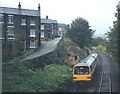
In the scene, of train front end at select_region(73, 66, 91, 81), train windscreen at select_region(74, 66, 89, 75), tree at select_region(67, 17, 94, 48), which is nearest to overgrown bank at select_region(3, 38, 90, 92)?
train front end at select_region(73, 66, 91, 81)

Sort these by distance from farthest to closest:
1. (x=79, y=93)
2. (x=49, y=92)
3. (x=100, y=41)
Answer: (x=100, y=41) < (x=79, y=93) < (x=49, y=92)

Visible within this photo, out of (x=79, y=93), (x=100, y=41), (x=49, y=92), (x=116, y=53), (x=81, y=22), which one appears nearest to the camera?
(x=49, y=92)

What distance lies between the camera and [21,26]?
3153cm

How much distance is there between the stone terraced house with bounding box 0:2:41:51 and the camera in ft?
99.6

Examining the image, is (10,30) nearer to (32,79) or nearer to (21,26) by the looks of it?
(21,26)

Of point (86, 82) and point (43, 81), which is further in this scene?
point (86, 82)

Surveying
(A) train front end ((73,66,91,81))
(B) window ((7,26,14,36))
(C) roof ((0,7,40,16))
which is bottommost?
(A) train front end ((73,66,91,81))

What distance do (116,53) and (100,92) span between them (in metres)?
7.29

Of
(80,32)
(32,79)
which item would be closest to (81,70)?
(32,79)

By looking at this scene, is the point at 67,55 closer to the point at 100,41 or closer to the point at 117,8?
the point at 117,8

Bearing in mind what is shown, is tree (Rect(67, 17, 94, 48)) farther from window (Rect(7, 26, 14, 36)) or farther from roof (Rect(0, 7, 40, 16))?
window (Rect(7, 26, 14, 36))

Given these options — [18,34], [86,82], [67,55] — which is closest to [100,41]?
[67,55]

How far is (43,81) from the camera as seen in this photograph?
15383 millimetres

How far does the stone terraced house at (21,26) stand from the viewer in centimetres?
3036
